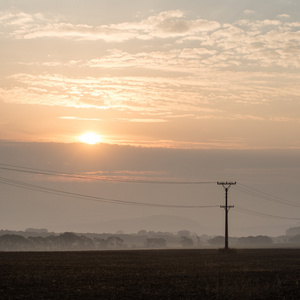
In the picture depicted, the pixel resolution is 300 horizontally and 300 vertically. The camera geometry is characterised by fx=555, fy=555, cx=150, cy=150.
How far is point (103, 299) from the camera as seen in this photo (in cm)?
3300

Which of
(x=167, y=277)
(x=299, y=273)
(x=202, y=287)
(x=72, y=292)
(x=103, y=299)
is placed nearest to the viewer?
(x=103, y=299)

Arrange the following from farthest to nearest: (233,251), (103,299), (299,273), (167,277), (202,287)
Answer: (233,251) < (299,273) < (167,277) < (202,287) < (103,299)

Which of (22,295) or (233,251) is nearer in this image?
(22,295)

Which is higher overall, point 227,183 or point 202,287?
point 227,183

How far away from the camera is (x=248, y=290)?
Answer: 37.0m

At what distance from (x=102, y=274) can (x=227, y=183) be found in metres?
66.1

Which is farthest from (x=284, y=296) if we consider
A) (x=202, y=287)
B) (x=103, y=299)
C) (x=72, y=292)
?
(x=72, y=292)

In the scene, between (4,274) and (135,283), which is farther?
(4,274)

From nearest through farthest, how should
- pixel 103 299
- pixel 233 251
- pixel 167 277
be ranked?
pixel 103 299 → pixel 167 277 → pixel 233 251

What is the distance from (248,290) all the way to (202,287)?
3.69 meters

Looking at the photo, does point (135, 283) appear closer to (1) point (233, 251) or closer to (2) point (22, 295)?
(2) point (22, 295)

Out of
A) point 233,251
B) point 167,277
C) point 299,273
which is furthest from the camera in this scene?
point 233,251

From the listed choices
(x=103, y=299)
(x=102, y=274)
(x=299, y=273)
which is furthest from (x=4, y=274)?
(x=299, y=273)

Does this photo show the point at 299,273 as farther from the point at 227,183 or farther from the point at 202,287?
the point at 227,183
